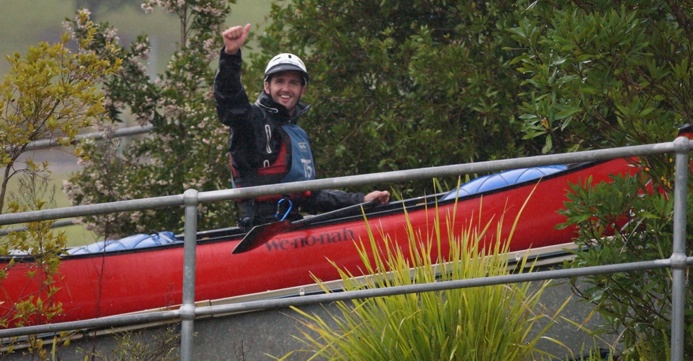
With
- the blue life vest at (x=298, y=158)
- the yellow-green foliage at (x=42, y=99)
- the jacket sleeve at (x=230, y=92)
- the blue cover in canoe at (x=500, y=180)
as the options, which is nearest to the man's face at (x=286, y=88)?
the blue life vest at (x=298, y=158)

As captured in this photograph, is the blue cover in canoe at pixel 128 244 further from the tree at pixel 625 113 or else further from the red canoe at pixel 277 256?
the tree at pixel 625 113

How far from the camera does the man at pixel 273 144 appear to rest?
23.8 ft

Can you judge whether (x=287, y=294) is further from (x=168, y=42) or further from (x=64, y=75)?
(x=168, y=42)

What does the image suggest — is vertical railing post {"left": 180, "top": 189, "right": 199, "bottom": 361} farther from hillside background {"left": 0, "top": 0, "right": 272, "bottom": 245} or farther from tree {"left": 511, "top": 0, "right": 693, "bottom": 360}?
hillside background {"left": 0, "top": 0, "right": 272, "bottom": 245}

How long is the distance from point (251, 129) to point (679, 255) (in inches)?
121

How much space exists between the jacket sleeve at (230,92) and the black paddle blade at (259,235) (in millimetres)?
672

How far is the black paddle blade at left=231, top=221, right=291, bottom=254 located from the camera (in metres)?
6.92

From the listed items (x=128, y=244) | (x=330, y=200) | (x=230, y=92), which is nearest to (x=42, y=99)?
(x=230, y=92)

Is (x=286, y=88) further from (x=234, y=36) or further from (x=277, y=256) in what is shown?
(x=277, y=256)

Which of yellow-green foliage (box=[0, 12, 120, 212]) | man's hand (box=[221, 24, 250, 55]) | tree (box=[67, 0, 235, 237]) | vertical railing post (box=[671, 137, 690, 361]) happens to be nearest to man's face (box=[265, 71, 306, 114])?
man's hand (box=[221, 24, 250, 55])

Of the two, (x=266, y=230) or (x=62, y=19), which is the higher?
(x=62, y=19)

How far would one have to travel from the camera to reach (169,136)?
10.1 meters

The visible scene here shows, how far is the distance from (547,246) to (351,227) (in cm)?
102

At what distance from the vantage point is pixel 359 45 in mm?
9680
